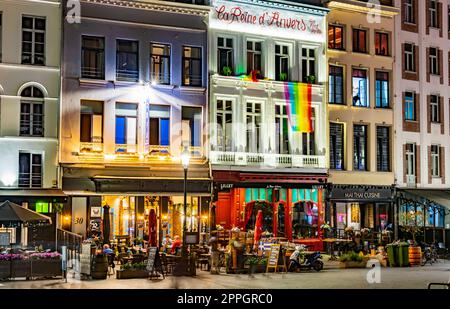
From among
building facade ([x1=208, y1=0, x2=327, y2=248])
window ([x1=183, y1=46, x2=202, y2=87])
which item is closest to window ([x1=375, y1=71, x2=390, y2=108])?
building facade ([x1=208, y1=0, x2=327, y2=248])

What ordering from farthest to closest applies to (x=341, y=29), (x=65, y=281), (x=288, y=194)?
(x=341, y=29)
(x=288, y=194)
(x=65, y=281)

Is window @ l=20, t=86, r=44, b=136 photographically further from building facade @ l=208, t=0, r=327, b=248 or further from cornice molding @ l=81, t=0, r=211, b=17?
building facade @ l=208, t=0, r=327, b=248

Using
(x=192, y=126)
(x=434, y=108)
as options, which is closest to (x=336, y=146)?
(x=434, y=108)

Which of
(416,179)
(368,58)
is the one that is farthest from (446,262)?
(368,58)

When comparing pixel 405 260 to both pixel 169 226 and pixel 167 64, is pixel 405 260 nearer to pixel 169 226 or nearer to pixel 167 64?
pixel 169 226

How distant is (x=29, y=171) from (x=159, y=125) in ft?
22.1

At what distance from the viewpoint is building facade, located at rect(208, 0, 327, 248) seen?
37.7m

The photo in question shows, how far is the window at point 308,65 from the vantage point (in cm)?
4025

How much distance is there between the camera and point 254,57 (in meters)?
39.2

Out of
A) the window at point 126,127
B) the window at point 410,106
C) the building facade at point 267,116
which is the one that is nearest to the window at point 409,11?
the window at point 410,106

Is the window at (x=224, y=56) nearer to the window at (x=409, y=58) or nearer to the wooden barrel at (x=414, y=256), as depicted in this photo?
the window at (x=409, y=58)

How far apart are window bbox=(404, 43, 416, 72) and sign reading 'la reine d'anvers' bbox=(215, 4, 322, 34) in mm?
6261
